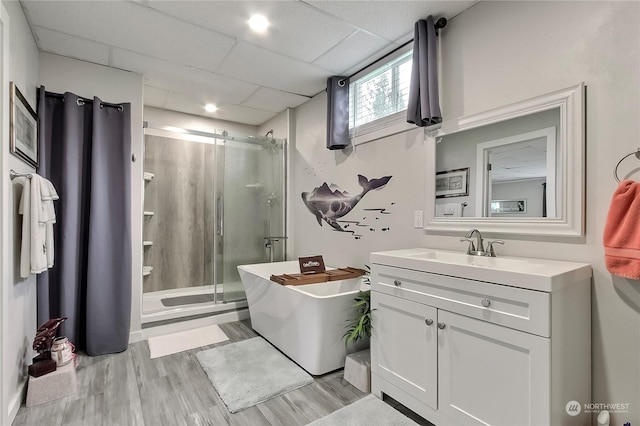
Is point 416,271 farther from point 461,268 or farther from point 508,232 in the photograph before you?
point 508,232

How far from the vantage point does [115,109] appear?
2783 mm

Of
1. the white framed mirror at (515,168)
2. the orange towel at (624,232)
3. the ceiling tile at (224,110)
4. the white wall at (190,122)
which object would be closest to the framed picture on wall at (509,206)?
the white framed mirror at (515,168)

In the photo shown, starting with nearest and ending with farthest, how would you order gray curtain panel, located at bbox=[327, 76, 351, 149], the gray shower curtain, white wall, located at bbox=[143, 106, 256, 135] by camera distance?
the gray shower curtain, gray curtain panel, located at bbox=[327, 76, 351, 149], white wall, located at bbox=[143, 106, 256, 135]

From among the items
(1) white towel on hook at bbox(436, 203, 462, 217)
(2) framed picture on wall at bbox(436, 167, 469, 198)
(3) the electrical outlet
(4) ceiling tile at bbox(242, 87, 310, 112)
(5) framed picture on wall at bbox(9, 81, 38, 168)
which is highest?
(4) ceiling tile at bbox(242, 87, 310, 112)

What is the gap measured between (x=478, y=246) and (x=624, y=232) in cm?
67

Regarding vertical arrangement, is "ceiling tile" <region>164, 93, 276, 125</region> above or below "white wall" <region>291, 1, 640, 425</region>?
above

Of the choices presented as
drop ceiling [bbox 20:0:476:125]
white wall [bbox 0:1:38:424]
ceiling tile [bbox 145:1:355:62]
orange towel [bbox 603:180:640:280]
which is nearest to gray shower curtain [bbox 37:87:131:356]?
white wall [bbox 0:1:38:424]

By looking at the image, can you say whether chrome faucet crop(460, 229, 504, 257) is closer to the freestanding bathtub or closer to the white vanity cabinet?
the white vanity cabinet

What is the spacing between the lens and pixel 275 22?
86.0 inches

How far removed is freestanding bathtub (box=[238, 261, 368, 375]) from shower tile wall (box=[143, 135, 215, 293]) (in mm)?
1825

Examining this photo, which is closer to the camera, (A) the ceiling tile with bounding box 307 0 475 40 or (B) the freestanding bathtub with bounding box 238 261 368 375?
(A) the ceiling tile with bounding box 307 0 475 40

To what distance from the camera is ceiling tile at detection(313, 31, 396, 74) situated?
2.38m

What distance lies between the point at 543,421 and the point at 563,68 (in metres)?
1.67

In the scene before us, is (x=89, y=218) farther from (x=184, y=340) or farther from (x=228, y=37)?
(x=228, y=37)
